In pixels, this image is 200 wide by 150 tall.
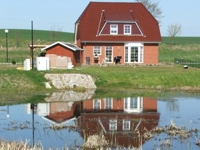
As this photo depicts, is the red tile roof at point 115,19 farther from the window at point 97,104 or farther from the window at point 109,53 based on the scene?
the window at point 97,104

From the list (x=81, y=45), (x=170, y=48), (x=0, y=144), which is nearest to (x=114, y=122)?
(x=0, y=144)

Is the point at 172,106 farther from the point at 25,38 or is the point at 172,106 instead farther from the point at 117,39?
the point at 25,38

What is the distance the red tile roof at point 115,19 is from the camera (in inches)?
1774

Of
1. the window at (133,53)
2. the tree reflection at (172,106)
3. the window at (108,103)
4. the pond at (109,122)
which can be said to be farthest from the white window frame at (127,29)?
the tree reflection at (172,106)

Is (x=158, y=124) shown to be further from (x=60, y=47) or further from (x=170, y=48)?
(x=170, y=48)

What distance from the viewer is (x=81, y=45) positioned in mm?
45469

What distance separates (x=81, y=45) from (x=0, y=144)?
31.4m

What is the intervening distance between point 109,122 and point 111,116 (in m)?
1.82

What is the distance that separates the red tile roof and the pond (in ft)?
54.2

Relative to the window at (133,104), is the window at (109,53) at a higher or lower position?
higher

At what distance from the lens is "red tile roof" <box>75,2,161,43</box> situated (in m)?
45.1

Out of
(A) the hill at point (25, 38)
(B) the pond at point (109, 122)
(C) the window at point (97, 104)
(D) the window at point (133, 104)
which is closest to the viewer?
(B) the pond at point (109, 122)

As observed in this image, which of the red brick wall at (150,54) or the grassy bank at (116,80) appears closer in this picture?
the grassy bank at (116,80)

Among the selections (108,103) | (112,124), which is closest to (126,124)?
(112,124)
